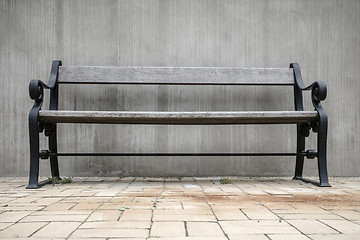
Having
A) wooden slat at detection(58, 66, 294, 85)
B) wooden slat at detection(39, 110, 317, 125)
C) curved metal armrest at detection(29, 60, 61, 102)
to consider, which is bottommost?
wooden slat at detection(39, 110, 317, 125)

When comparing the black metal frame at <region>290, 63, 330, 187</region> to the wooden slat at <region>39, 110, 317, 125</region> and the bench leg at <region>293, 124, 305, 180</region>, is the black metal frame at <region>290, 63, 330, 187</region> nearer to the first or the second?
the bench leg at <region>293, 124, 305, 180</region>

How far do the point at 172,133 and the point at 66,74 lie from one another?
50.9 inches

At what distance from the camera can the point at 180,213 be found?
1548 mm

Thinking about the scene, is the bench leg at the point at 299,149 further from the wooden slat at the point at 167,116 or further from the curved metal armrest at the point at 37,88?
the curved metal armrest at the point at 37,88

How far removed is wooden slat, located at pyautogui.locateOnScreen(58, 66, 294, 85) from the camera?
303 centimetres

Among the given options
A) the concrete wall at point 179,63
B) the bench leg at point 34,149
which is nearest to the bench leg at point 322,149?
the concrete wall at point 179,63

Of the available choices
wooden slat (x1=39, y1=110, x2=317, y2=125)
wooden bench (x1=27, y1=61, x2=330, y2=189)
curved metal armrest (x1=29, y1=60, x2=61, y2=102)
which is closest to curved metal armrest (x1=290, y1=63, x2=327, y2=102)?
wooden bench (x1=27, y1=61, x2=330, y2=189)

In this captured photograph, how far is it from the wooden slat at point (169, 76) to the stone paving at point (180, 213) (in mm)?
1162

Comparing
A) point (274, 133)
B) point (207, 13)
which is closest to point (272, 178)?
point (274, 133)

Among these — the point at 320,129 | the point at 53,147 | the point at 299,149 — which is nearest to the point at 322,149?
the point at 320,129

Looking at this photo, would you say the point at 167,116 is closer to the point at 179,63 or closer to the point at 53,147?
the point at 179,63

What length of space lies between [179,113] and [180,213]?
1073 mm

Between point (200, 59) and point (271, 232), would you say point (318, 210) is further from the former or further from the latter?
point (200, 59)

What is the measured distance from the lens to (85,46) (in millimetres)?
3271
